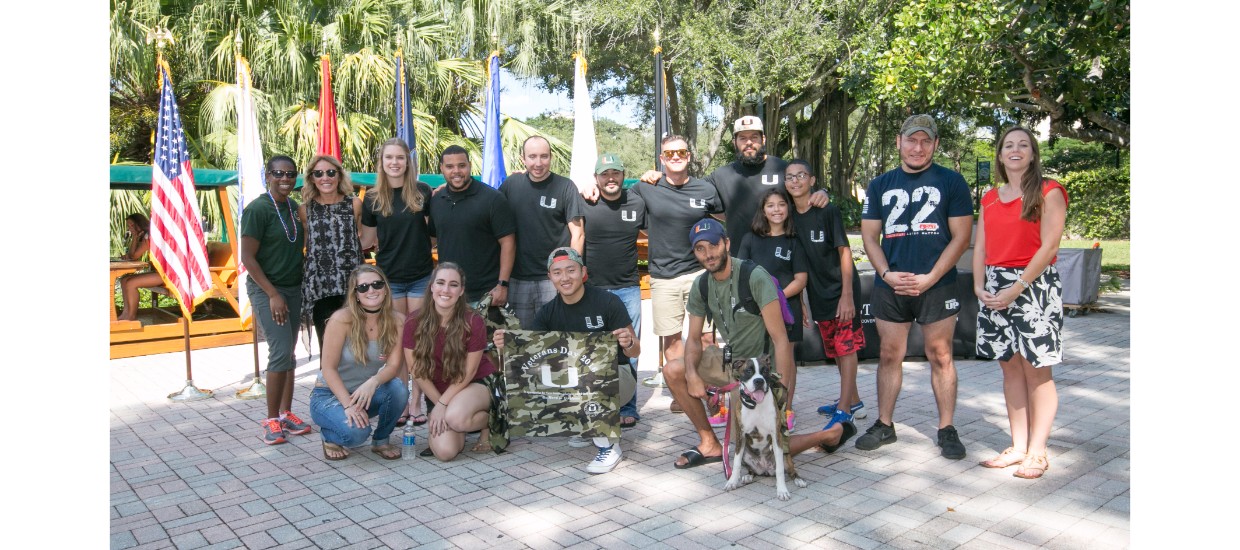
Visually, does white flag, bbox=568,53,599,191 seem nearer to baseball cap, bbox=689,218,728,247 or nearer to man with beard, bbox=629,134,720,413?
man with beard, bbox=629,134,720,413

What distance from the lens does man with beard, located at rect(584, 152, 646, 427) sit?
5.87 m

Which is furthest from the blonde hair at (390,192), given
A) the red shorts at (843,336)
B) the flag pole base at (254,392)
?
the red shorts at (843,336)

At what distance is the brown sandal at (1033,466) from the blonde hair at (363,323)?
3553 mm

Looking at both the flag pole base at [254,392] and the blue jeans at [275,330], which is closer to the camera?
the blue jeans at [275,330]

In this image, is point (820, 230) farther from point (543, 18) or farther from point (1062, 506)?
point (543, 18)

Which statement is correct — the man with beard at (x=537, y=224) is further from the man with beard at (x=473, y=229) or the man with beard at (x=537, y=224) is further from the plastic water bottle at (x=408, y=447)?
the plastic water bottle at (x=408, y=447)

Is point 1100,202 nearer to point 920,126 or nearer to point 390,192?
point 920,126

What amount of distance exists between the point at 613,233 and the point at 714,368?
59.4 inches

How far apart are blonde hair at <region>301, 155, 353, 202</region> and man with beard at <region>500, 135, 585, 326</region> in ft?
3.40

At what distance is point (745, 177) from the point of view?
19.2ft

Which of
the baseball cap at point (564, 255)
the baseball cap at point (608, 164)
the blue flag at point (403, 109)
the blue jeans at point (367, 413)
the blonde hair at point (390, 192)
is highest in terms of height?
the blue flag at point (403, 109)

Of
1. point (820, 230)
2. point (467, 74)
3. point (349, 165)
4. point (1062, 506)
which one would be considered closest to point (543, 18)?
point (467, 74)

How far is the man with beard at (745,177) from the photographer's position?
5.73 m

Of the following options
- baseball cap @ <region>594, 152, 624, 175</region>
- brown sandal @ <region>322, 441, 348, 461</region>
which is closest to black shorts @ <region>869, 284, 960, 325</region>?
baseball cap @ <region>594, 152, 624, 175</region>
